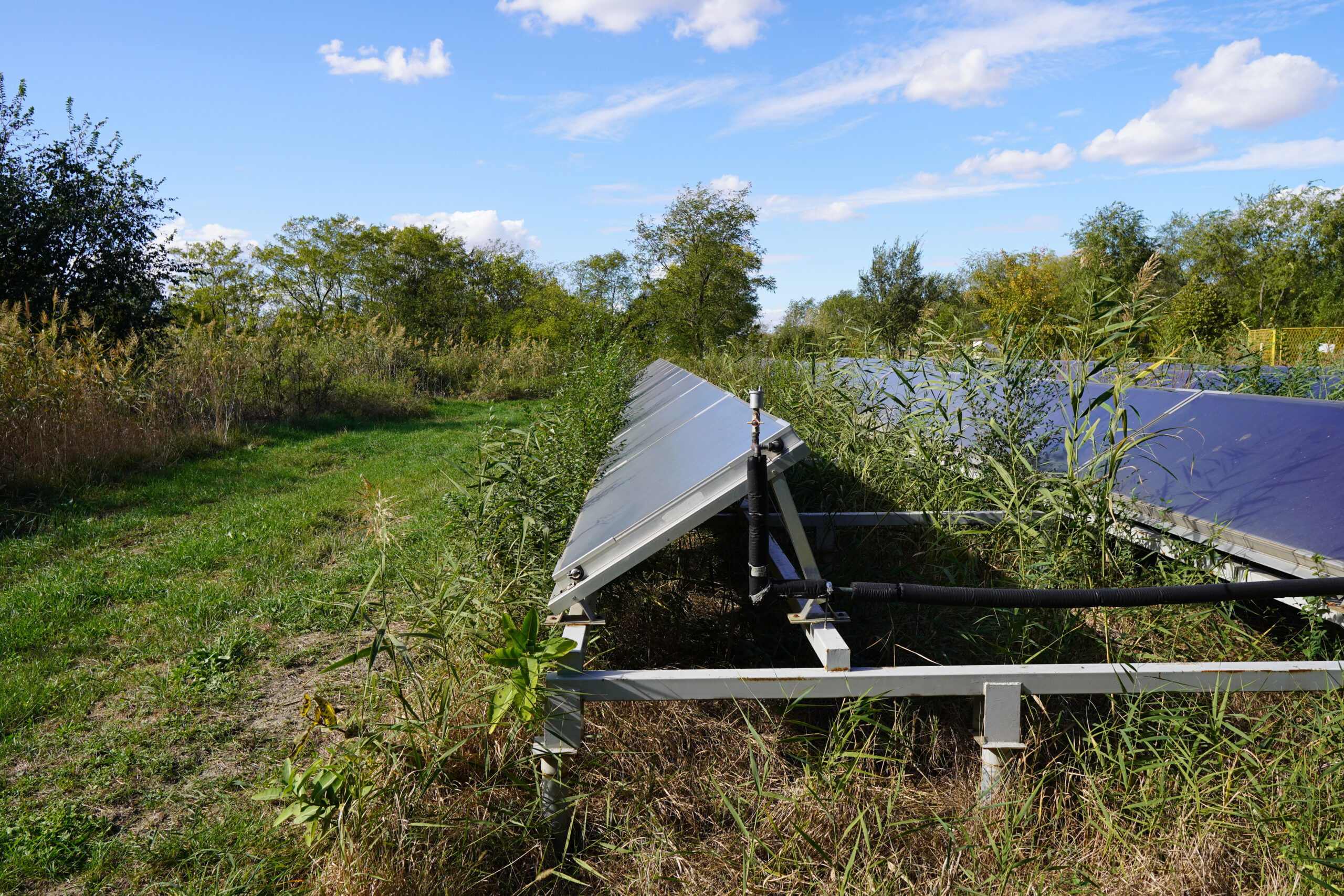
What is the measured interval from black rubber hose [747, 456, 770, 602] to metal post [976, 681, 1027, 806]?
0.71 metres

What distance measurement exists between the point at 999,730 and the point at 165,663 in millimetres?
3723

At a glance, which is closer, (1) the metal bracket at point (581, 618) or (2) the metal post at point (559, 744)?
(2) the metal post at point (559, 744)

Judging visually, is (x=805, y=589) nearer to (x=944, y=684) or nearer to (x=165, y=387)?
(x=944, y=684)

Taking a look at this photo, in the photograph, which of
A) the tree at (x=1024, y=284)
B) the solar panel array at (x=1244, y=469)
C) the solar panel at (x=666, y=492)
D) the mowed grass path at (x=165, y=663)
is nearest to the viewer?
the solar panel at (x=666, y=492)

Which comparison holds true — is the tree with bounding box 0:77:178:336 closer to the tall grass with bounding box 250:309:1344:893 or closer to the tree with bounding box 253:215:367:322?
the tall grass with bounding box 250:309:1344:893

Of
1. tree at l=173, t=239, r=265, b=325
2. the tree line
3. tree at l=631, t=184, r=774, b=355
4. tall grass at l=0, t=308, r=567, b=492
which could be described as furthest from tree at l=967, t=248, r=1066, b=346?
tree at l=173, t=239, r=265, b=325

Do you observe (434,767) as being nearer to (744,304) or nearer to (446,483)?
(446,483)

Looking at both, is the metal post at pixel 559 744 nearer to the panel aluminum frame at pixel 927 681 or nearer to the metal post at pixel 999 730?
the panel aluminum frame at pixel 927 681

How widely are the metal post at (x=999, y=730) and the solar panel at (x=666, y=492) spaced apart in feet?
2.90

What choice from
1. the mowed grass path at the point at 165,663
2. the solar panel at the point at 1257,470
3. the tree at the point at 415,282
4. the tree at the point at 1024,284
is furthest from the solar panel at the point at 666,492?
the tree at the point at 415,282

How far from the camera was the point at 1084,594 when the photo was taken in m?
2.20

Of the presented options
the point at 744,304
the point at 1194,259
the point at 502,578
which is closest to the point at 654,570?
the point at 502,578

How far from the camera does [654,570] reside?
3.56 meters

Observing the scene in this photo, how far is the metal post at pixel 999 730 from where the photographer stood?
6.80ft
